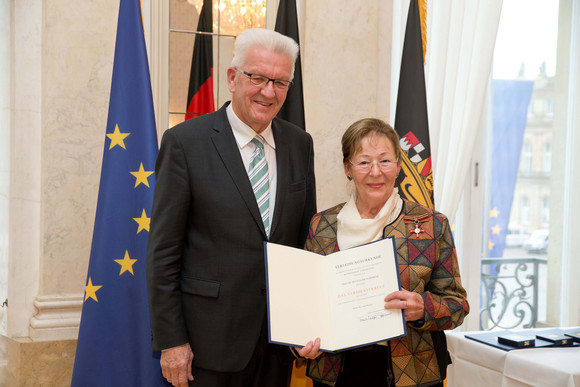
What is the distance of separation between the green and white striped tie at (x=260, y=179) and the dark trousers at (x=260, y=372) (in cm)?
38

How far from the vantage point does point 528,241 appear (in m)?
4.63

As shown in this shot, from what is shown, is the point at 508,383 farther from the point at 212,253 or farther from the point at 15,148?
the point at 15,148

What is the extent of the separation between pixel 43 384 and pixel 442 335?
6.94ft

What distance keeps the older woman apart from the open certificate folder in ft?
0.15

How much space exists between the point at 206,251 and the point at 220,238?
6 cm

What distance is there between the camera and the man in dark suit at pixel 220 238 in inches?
72.1

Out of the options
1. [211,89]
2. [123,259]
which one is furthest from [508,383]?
[211,89]

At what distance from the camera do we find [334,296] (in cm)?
178

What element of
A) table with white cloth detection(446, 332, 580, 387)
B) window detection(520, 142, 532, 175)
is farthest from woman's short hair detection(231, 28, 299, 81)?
window detection(520, 142, 532, 175)

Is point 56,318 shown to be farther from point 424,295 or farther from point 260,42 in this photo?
point 424,295

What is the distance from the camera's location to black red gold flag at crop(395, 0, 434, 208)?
294 centimetres

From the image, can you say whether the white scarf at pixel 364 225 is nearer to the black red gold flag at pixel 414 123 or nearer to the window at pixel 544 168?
the black red gold flag at pixel 414 123

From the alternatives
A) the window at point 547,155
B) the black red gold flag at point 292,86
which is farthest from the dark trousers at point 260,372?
the window at point 547,155
